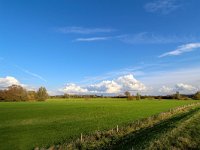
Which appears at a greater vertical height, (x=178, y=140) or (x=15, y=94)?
(x=15, y=94)

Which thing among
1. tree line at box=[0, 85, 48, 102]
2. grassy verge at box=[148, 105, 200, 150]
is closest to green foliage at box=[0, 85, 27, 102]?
tree line at box=[0, 85, 48, 102]

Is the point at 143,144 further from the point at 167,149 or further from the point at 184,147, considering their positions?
the point at 184,147

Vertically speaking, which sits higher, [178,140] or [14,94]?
[14,94]

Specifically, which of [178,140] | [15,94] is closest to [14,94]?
[15,94]

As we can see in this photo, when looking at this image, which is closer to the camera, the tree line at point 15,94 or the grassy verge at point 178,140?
the grassy verge at point 178,140

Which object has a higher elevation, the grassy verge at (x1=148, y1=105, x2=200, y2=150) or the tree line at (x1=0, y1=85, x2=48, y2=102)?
the tree line at (x1=0, y1=85, x2=48, y2=102)

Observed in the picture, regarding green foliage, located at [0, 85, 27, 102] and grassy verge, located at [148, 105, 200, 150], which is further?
green foliage, located at [0, 85, 27, 102]

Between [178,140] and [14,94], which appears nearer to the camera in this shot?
[178,140]

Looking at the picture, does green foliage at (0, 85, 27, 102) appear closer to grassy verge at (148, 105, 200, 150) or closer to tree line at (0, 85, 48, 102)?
tree line at (0, 85, 48, 102)

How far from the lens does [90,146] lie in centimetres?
2123

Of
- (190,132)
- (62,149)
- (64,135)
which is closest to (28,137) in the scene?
(64,135)

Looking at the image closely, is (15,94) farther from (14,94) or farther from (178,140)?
(178,140)

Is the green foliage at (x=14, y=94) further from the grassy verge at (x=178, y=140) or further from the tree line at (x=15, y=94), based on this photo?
the grassy verge at (x=178, y=140)

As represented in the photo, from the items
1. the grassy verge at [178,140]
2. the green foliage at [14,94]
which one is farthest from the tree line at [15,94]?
the grassy verge at [178,140]
